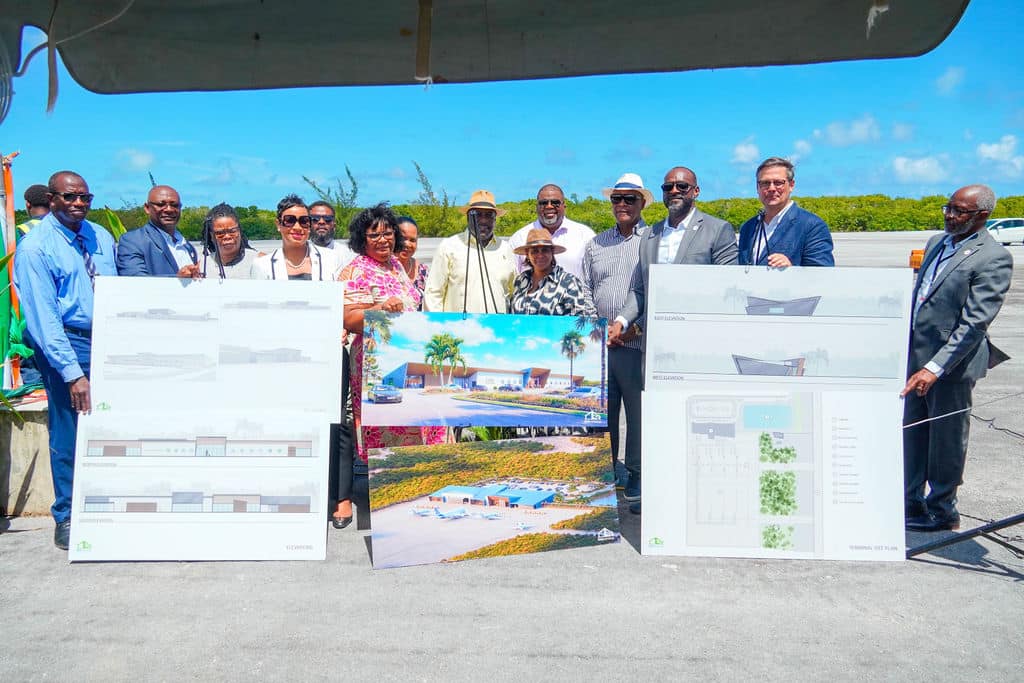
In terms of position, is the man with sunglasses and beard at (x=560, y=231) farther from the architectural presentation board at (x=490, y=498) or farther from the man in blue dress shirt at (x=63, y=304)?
the man in blue dress shirt at (x=63, y=304)

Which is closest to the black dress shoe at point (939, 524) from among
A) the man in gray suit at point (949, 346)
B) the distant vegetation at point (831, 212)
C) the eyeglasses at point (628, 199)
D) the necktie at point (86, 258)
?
the man in gray suit at point (949, 346)

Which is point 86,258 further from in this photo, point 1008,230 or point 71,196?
point 1008,230

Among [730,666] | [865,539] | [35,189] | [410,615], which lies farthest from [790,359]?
[35,189]

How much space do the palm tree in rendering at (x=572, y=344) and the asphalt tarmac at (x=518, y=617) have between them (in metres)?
1.11

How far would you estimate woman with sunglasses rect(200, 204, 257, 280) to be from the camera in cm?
514

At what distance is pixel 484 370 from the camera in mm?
4309

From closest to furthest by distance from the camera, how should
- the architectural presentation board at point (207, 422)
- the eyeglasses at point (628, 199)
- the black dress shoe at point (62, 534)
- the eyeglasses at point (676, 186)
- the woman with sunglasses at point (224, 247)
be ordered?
the architectural presentation board at point (207, 422) → the black dress shoe at point (62, 534) → the eyeglasses at point (676, 186) → the woman with sunglasses at point (224, 247) → the eyeglasses at point (628, 199)

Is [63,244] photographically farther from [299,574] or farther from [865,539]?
[865,539]

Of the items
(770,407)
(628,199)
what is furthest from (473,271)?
(770,407)

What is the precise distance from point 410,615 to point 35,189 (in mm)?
7373

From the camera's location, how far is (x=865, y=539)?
13.6 feet

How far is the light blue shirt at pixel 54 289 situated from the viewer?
4.17 meters

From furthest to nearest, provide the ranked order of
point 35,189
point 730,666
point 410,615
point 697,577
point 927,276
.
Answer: point 35,189 → point 927,276 → point 697,577 → point 410,615 → point 730,666

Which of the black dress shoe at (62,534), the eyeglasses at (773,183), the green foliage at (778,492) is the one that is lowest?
the black dress shoe at (62,534)
